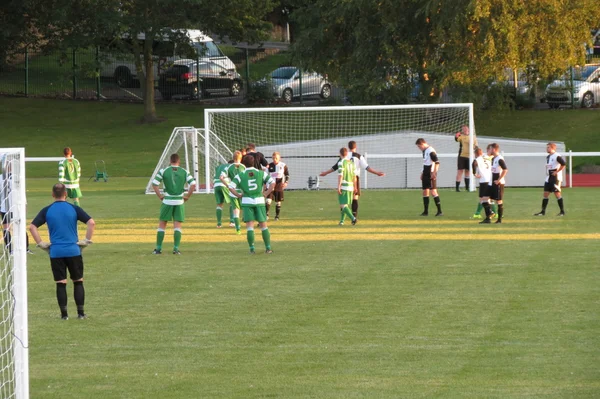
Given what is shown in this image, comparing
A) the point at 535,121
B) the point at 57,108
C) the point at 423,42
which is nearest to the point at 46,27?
the point at 57,108

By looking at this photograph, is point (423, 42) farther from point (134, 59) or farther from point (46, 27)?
point (46, 27)

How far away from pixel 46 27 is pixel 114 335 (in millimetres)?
41174

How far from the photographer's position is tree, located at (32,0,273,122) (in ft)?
155

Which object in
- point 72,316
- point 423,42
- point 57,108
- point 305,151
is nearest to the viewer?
point 72,316

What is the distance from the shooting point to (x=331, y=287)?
14.5 m

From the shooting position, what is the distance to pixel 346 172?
2239 centimetres

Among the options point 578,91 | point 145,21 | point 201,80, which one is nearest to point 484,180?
point 578,91

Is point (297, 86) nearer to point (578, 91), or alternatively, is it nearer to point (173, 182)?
point (578, 91)

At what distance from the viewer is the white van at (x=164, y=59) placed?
50.5 metres

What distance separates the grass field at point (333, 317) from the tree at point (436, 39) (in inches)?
594

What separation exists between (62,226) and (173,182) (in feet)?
19.0

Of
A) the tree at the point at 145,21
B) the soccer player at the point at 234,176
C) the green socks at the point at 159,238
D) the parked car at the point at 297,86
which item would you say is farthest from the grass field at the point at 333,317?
the parked car at the point at 297,86

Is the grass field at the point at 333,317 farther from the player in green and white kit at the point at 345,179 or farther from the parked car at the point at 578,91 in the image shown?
the parked car at the point at 578,91

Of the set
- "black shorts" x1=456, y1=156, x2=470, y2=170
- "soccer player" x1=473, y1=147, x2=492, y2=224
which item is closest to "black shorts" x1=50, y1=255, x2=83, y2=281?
"soccer player" x1=473, y1=147, x2=492, y2=224
